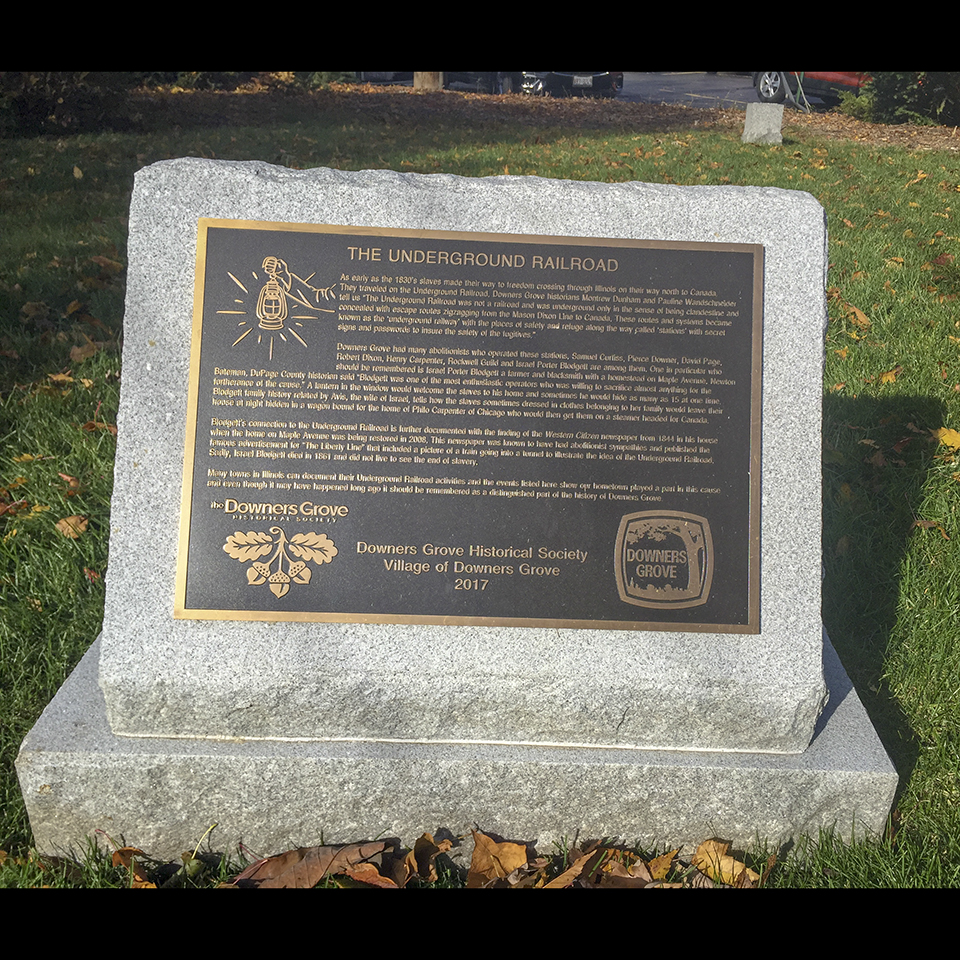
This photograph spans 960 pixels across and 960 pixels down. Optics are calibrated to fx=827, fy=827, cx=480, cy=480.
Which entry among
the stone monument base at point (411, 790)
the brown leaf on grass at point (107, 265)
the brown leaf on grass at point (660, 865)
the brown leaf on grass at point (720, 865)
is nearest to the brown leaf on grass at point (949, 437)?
the stone monument base at point (411, 790)

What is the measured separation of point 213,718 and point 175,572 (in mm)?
418

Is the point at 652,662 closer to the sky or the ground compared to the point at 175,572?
closer to the ground

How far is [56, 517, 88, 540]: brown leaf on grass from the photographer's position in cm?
341

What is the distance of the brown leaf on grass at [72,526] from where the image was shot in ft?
11.2

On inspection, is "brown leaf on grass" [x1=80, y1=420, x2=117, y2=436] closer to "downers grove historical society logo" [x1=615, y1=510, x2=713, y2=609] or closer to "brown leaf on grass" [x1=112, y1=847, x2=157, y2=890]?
"brown leaf on grass" [x1=112, y1=847, x2=157, y2=890]

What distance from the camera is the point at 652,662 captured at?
231cm

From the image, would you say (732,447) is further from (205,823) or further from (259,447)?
(205,823)

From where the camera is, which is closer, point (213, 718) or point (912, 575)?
point (213, 718)

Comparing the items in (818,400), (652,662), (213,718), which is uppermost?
(818,400)

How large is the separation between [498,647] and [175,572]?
93cm

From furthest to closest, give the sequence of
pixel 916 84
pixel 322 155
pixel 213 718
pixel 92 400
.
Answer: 1. pixel 916 84
2. pixel 322 155
3. pixel 92 400
4. pixel 213 718

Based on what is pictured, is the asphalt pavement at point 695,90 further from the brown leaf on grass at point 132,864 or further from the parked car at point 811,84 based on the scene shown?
the brown leaf on grass at point 132,864

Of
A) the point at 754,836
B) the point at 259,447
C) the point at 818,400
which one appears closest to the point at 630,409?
the point at 818,400

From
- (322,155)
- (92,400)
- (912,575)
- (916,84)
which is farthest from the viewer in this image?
(916,84)
